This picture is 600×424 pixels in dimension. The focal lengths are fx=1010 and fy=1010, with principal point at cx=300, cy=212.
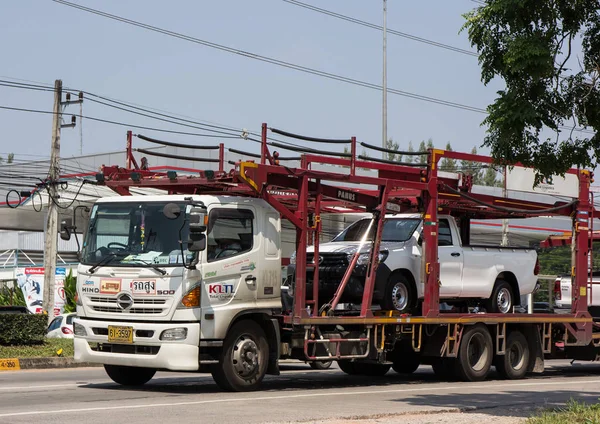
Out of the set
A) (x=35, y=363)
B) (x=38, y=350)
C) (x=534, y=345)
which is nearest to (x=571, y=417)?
(x=534, y=345)

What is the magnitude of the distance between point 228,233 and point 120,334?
2007 mm

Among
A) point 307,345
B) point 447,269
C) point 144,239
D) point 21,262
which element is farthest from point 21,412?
point 21,262

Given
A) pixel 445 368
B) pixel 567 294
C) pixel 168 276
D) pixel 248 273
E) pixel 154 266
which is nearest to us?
pixel 168 276

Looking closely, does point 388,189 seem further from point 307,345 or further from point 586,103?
point 586,103

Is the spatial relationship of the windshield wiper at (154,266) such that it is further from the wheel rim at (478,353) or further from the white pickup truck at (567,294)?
the white pickup truck at (567,294)

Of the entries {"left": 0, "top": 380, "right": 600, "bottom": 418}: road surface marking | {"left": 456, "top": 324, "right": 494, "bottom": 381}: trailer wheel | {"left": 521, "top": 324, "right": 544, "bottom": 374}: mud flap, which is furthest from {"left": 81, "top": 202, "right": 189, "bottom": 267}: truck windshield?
{"left": 521, "top": 324, "right": 544, "bottom": 374}: mud flap

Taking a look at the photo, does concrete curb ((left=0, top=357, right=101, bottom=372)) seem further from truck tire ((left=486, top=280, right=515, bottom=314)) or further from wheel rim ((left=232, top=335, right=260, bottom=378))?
truck tire ((left=486, top=280, right=515, bottom=314))

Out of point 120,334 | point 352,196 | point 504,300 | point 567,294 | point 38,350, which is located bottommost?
point 38,350

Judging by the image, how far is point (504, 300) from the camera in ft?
59.9

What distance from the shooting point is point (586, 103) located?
38.1ft

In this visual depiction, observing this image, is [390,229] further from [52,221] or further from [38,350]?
[52,221]

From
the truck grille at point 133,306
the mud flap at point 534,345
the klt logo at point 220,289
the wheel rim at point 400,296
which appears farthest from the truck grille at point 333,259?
the mud flap at point 534,345

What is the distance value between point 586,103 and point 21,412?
7232 millimetres

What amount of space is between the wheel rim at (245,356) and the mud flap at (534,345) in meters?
6.53
